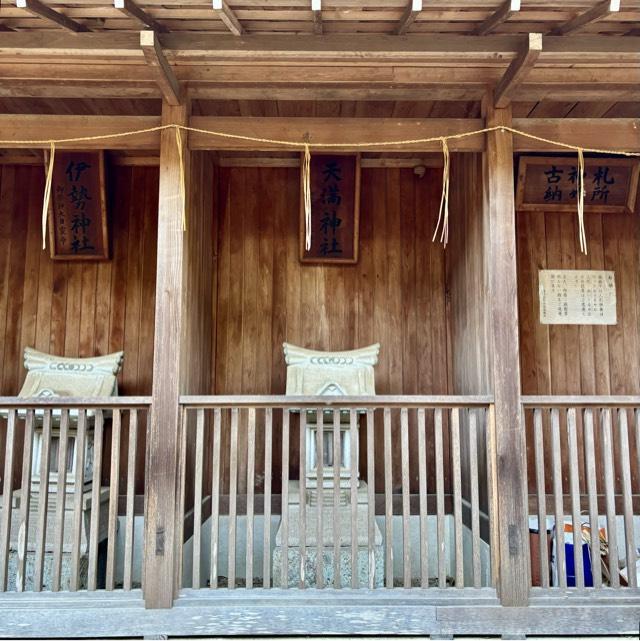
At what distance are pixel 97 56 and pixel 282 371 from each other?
267 centimetres

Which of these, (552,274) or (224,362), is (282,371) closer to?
(224,362)

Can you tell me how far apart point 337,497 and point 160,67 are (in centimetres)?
Answer: 256

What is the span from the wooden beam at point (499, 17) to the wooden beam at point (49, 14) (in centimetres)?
215

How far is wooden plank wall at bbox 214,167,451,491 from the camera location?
500cm

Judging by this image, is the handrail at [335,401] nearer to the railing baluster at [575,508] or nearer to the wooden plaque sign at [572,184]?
the railing baluster at [575,508]

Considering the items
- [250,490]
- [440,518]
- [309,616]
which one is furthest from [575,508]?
[250,490]

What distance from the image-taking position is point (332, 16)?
123 inches

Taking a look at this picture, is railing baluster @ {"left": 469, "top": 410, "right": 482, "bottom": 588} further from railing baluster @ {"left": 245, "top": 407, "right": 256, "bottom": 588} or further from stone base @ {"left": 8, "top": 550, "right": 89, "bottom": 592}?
stone base @ {"left": 8, "top": 550, "right": 89, "bottom": 592}

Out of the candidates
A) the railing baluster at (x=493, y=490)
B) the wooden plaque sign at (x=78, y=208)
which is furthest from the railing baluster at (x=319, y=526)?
the wooden plaque sign at (x=78, y=208)

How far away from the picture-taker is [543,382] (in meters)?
4.89

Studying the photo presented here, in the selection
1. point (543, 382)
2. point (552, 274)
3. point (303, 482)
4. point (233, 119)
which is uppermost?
point (233, 119)

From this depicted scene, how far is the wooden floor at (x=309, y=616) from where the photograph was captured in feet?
10.3

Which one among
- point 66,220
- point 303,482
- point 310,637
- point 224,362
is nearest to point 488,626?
point 310,637

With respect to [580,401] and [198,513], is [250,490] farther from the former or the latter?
[580,401]
